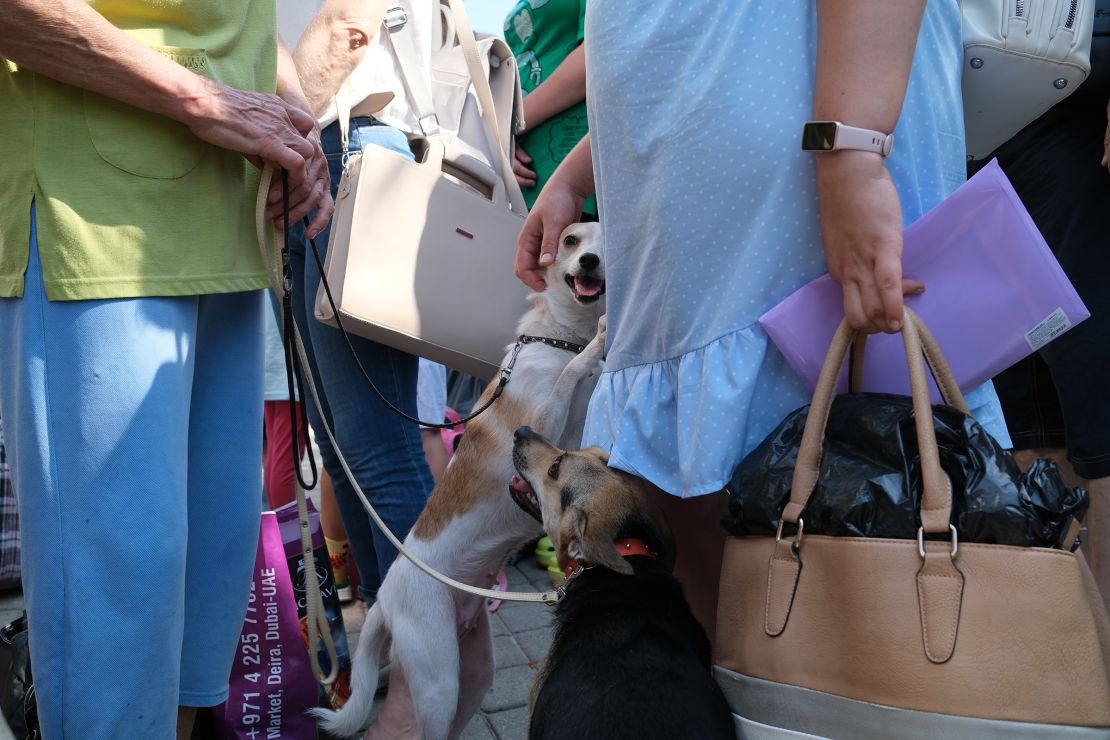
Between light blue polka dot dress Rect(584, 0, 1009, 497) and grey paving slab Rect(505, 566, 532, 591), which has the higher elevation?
light blue polka dot dress Rect(584, 0, 1009, 497)

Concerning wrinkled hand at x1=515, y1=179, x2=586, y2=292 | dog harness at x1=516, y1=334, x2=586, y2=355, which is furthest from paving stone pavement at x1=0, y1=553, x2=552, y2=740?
wrinkled hand at x1=515, y1=179, x2=586, y2=292

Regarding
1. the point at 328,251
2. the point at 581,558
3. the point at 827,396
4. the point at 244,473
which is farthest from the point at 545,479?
the point at 827,396

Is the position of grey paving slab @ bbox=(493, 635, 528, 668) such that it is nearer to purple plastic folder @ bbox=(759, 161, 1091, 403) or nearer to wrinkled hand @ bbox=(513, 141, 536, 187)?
wrinkled hand @ bbox=(513, 141, 536, 187)

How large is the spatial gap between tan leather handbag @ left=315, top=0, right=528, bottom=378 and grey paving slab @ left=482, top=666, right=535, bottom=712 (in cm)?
117

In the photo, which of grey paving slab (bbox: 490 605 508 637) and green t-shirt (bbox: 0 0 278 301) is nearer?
green t-shirt (bbox: 0 0 278 301)

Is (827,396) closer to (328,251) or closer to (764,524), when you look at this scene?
(764,524)

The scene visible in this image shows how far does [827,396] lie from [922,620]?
34 centimetres

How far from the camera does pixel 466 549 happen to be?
8.99 feet

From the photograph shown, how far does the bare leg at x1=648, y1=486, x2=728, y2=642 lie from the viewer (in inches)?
68.6

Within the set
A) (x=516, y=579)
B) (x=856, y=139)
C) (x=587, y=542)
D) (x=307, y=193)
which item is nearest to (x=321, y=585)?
(x=587, y=542)

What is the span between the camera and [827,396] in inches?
49.5

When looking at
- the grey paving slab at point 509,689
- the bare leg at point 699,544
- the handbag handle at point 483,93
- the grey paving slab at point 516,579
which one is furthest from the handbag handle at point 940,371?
the grey paving slab at point 516,579

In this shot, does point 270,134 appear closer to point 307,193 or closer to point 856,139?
point 307,193

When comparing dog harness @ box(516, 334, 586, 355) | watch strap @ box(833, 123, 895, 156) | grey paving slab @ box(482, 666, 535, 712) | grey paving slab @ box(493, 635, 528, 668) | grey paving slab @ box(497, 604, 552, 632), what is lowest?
grey paving slab @ box(482, 666, 535, 712)
